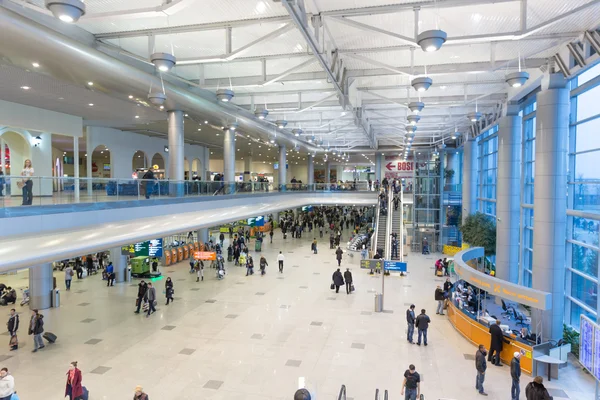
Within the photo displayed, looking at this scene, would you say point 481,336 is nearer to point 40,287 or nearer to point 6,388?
point 6,388

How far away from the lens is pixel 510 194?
59.0ft

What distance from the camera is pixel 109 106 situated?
1845cm

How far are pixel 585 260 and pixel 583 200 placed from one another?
1.89m

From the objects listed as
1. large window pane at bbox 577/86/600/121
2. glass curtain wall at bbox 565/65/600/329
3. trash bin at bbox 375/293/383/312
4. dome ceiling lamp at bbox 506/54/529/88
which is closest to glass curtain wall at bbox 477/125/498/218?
glass curtain wall at bbox 565/65/600/329

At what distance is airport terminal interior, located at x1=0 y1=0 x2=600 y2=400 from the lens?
865 centimetres

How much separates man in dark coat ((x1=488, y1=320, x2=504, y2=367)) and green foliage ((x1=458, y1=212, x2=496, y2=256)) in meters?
11.9

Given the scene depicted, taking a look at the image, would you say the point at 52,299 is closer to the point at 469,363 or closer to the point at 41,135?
the point at 41,135

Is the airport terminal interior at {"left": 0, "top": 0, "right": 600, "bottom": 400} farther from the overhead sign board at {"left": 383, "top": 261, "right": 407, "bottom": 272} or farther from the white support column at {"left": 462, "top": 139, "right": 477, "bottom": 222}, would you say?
the white support column at {"left": 462, "top": 139, "right": 477, "bottom": 222}

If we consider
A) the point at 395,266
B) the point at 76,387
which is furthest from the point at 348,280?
the point at 76,387

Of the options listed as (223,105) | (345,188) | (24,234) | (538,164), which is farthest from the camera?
(345,188)

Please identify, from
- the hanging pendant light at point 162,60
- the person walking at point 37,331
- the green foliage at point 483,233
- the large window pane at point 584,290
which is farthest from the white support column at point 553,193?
the person walking at point 37,331

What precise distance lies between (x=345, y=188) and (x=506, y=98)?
1979 centimetres


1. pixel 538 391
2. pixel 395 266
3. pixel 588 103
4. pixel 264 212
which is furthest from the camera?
pixel 264 212

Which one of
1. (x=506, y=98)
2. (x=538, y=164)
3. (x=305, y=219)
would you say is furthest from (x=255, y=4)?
(x=305, y=219)
